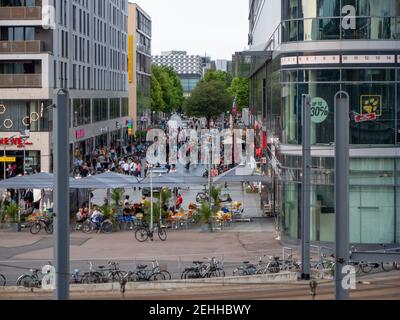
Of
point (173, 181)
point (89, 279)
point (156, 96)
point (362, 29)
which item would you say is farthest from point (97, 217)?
point (156, 96)

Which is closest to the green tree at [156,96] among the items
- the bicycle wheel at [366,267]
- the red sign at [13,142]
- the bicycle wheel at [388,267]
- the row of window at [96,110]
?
the row of window at [96,110]

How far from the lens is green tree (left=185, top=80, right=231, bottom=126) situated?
143625mm

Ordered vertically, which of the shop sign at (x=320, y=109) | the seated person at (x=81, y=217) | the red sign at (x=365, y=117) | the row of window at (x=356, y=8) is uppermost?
the row of window at (x=356, y=8)

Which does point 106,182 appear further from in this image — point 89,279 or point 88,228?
point 89,279

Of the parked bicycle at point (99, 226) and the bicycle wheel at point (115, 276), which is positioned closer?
the bicycle wheel at point (115, 276)

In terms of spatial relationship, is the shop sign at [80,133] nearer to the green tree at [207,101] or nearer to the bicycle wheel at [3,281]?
the bicycle wheel at [3,281]

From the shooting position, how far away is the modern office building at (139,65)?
117 meters

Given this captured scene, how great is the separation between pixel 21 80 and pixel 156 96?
3844 inches

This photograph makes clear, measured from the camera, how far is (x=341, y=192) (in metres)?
13.0

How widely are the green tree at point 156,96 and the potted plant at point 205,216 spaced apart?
114 meters

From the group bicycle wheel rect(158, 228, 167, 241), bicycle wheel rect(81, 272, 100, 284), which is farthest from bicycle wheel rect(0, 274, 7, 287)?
bicycle wheel rect(158, 228, 167, 241)

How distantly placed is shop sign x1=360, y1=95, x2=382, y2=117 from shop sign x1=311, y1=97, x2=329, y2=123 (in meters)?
1.34

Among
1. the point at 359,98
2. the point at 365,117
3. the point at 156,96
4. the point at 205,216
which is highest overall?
the point at 156,96

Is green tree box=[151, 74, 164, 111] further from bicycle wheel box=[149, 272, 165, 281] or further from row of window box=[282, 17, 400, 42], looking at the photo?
bicycle wheel box=[149, 272, 165, 281]
